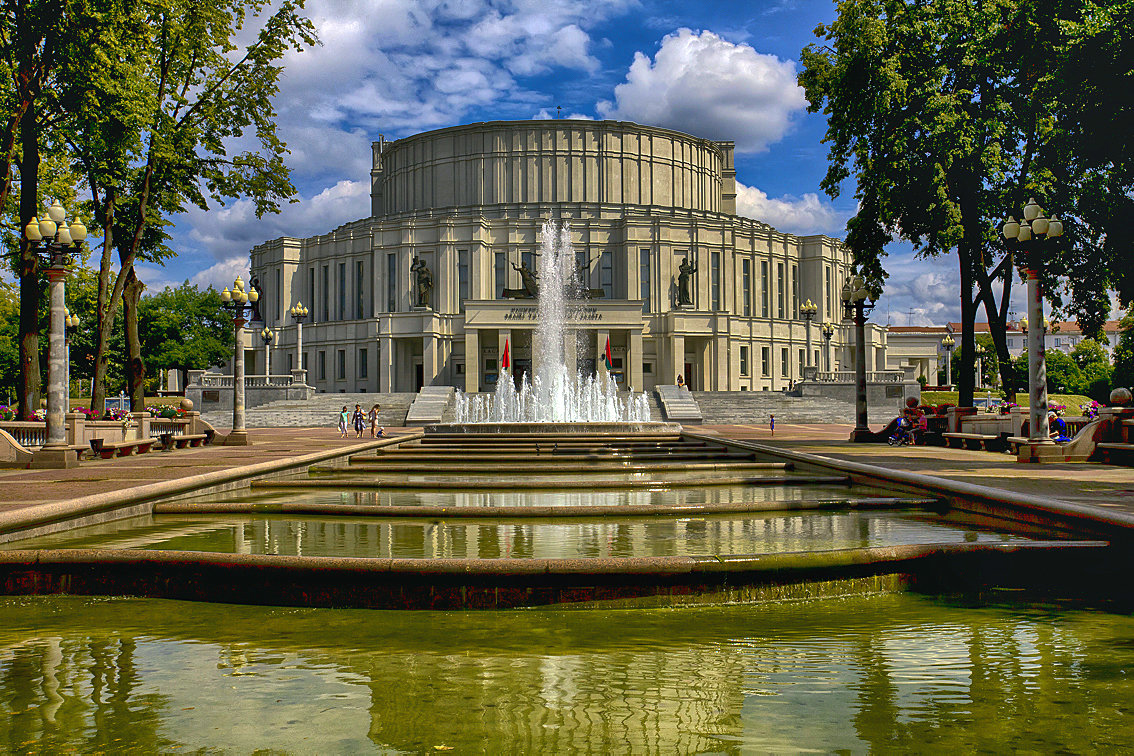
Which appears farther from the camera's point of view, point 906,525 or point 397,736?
point 906,525

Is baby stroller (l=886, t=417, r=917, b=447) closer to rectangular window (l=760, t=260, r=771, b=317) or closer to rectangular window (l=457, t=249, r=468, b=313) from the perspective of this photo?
rectangular window (l=457, t=249, r=468, b=313)

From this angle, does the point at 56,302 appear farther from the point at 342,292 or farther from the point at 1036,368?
the point at 342,292

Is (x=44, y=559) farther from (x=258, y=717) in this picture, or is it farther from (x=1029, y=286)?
(x=1029, y=286)

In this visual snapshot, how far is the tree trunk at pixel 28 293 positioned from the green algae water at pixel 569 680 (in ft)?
51.2

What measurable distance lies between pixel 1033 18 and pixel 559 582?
21.8 metres

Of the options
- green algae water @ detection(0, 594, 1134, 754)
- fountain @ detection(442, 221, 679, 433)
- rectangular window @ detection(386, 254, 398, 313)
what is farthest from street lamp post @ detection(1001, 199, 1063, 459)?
rectangular window @ detection(386, 254, 398, 313)

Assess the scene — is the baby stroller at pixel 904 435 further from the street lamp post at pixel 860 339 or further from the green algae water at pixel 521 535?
the green algae water at pixel 521 535

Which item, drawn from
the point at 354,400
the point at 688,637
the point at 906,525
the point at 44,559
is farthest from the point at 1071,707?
the point at 354,400

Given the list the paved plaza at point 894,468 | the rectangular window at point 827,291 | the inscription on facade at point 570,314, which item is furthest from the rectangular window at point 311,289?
the paved plaza at point 894,468

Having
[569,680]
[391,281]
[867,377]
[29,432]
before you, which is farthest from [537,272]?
[569,680]

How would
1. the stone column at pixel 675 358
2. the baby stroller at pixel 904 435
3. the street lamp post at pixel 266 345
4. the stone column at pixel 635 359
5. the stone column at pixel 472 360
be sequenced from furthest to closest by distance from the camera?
the stone column at pixel 675 358, the stone column at pixel 635 359, the stone column at pixel 472 360, the street lamp post at pixel 266 345, the baby stroller at pixel 904 435

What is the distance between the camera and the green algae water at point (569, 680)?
3.58 meters

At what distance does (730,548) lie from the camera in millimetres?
7199

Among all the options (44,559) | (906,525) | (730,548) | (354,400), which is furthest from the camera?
(354,400)
